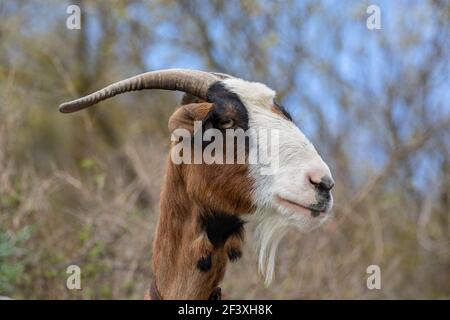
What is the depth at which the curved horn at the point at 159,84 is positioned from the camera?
566 centimetres

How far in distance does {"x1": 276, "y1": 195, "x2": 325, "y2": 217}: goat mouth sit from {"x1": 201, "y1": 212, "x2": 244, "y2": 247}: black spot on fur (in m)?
0.42

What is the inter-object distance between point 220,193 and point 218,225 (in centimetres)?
25

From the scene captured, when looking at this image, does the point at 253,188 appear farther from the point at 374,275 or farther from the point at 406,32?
the point at 406,32

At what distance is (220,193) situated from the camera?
17.8 ft

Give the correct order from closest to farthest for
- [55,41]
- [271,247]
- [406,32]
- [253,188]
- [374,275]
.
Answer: [253,188] → [271,247] → [374,275] → [406,32] → [55,41]

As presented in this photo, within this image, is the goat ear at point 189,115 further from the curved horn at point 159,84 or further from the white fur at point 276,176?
the white fur at point 276,176

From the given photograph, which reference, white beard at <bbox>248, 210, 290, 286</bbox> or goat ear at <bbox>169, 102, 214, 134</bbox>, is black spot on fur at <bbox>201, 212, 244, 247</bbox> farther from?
goat ear at <bbox>169, 102, 214, 134</bbox>

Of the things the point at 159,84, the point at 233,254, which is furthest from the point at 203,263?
the point at 159,84

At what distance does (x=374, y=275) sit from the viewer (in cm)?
1170

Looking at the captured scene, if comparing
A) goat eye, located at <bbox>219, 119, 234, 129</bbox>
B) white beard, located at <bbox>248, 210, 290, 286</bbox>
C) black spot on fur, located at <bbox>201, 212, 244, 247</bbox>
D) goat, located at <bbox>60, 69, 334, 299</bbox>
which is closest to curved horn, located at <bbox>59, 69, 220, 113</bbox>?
goat, located at <bbox>60, 69, 334, 299</bbox>

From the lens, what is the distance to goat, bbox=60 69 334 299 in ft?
17.1
